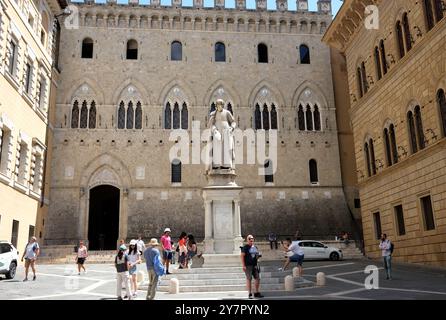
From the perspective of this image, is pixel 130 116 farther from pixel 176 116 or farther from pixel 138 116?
pixel 176 116

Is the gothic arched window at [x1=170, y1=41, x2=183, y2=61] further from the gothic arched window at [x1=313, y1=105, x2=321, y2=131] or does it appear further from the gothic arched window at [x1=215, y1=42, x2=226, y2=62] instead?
the gothic arched window at [x1=313, y1=105, x2=321, y2=131]

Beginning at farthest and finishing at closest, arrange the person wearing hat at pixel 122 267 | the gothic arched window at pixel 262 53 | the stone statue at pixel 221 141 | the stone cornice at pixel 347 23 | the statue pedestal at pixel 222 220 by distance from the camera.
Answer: the gothic arched window at pixel 262 53, the stone cornice at pixel 347 23, the stone statue at pixel 221 141, the statue pedestal at pixel 222 220, the person wearing hat at pixel 122 267

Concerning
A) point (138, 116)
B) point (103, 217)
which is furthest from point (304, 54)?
point (103, 217)

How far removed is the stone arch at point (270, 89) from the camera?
30.6 metres

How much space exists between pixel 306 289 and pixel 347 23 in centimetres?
1600

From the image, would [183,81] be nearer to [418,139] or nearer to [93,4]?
[93,4]

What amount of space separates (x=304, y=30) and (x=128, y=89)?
13.3m

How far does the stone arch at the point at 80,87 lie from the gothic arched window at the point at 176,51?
5580 millimetres

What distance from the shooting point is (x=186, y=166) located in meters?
28.9

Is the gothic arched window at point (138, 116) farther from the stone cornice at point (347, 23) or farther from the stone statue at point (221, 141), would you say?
the stone statue at point (221, 141)

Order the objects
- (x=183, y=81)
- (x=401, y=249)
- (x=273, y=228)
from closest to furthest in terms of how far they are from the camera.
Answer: (x=401, y=249) → (x=273, y=228) → (x=183, y=81)

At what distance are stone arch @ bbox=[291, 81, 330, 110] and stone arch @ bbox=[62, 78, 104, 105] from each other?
13.3m

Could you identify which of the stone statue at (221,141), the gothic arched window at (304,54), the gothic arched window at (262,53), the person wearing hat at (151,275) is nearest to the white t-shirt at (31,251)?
the stone statue at (221,141)

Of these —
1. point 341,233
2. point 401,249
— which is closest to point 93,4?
point 341,233
